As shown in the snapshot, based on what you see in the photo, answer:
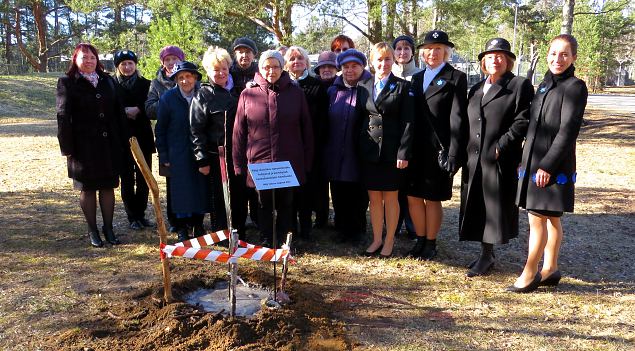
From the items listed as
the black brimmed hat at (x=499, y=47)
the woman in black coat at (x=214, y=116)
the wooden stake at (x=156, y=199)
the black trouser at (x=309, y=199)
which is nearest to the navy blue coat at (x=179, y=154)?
the woman in black coat at (x=214, y=116)

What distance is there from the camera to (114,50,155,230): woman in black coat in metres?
5.92

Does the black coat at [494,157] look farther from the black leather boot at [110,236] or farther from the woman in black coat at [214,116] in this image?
the black leather boot at [110,236]

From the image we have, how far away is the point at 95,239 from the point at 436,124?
Answer: 368 cm

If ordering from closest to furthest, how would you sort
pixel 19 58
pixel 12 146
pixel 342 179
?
pixel 342 179 < pixel 12 146 < pixel 19 58

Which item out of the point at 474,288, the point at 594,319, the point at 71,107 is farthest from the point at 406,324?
the point at 71,107

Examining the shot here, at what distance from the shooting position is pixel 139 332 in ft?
11.8

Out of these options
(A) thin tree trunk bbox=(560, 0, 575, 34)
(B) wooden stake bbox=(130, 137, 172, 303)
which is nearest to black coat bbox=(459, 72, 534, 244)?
(B) wooden stake bbox=(130, 137, 172, 303)

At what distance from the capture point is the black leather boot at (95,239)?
18.3ft

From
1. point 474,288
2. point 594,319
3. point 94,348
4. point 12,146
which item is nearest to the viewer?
point 94,348

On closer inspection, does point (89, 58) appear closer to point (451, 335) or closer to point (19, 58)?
point (451, 335)

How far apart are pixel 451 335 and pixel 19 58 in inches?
2017

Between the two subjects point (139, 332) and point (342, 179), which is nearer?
point (139, 332)

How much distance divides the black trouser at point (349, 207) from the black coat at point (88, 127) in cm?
231

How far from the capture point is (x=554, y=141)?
398cm
